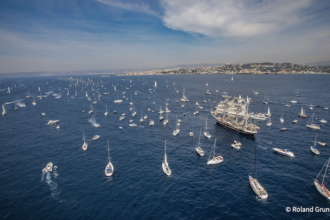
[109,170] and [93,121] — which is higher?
[93,121]

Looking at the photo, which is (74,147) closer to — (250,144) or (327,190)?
(250,144)

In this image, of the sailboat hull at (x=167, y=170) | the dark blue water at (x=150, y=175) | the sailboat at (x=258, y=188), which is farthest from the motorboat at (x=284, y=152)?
the sailboat hull at (x=167, y=170)

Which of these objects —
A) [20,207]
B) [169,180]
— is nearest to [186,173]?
[169,180]

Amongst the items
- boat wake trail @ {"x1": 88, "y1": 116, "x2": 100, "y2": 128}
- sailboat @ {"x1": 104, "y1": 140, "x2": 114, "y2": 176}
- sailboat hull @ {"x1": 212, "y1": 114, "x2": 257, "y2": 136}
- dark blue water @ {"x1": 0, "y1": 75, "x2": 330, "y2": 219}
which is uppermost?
boat wake trail @ {"x1": 88, "y1": 116, "x2": 100, "y2": 128}

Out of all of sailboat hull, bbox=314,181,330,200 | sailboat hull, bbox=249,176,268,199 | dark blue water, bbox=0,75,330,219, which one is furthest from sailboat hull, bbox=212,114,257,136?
sailboat hull, bbox=249,176,268,199

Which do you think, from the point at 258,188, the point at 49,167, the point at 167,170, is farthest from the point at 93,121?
the point at 258,188

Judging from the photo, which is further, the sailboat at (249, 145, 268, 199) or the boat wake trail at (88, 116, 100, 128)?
the boat wake trail at (88, 116, 100, 128)

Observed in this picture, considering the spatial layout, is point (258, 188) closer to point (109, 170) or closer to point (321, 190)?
point (321, 190)

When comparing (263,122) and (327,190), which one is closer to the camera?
(327,190)

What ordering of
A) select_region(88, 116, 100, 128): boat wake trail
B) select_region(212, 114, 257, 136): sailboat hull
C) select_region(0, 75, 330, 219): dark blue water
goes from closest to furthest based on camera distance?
select_region(0, 75, 330, 219): dark blue water, select_region(212, 114, 257, 136): sailboat hull, select_region(88, 116, 100, 128): boat wake trail

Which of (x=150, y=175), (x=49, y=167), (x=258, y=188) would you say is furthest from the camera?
(x=49, y=167)

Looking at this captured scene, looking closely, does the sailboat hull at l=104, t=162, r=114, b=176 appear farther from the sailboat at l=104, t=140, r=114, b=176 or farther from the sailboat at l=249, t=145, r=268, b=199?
the sailboat at l=249, t=145, r=268, b=199
